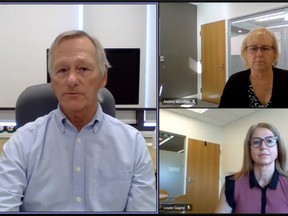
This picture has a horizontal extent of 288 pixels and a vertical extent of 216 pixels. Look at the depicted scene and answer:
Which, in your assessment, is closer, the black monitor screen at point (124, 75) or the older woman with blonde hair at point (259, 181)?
the older woman with blonde hair at point (259, 181)

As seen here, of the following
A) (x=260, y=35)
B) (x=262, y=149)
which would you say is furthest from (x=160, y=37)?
(x=262, y=149)

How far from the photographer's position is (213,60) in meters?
0.77

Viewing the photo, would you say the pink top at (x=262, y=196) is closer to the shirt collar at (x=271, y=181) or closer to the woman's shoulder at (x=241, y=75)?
the shirt collar at (x=271, y=181)

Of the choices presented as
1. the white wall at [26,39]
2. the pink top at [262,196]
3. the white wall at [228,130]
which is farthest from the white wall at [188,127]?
the white wall at [26,39]

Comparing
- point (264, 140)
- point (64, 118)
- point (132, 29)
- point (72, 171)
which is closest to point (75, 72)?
point (64, 118)

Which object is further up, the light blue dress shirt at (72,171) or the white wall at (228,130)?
the white wall at (228,130)

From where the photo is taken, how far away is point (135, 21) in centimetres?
101

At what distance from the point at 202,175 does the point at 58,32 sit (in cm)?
51

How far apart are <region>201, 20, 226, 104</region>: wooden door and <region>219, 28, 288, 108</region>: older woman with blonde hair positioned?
2cm

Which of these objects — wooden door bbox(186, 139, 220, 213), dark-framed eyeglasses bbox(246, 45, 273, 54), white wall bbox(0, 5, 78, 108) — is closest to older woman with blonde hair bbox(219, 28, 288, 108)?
dark-framed eyeglasses bbox(246, 45, 273, 54)

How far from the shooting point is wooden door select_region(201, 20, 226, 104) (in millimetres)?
773

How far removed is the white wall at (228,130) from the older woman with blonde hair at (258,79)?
32 mm

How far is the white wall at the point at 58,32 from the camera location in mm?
828

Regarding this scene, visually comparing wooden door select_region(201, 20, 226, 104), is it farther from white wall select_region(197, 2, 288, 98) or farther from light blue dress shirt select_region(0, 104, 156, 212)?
light blue dress shirt select_region(0, 104, 156, 212)
